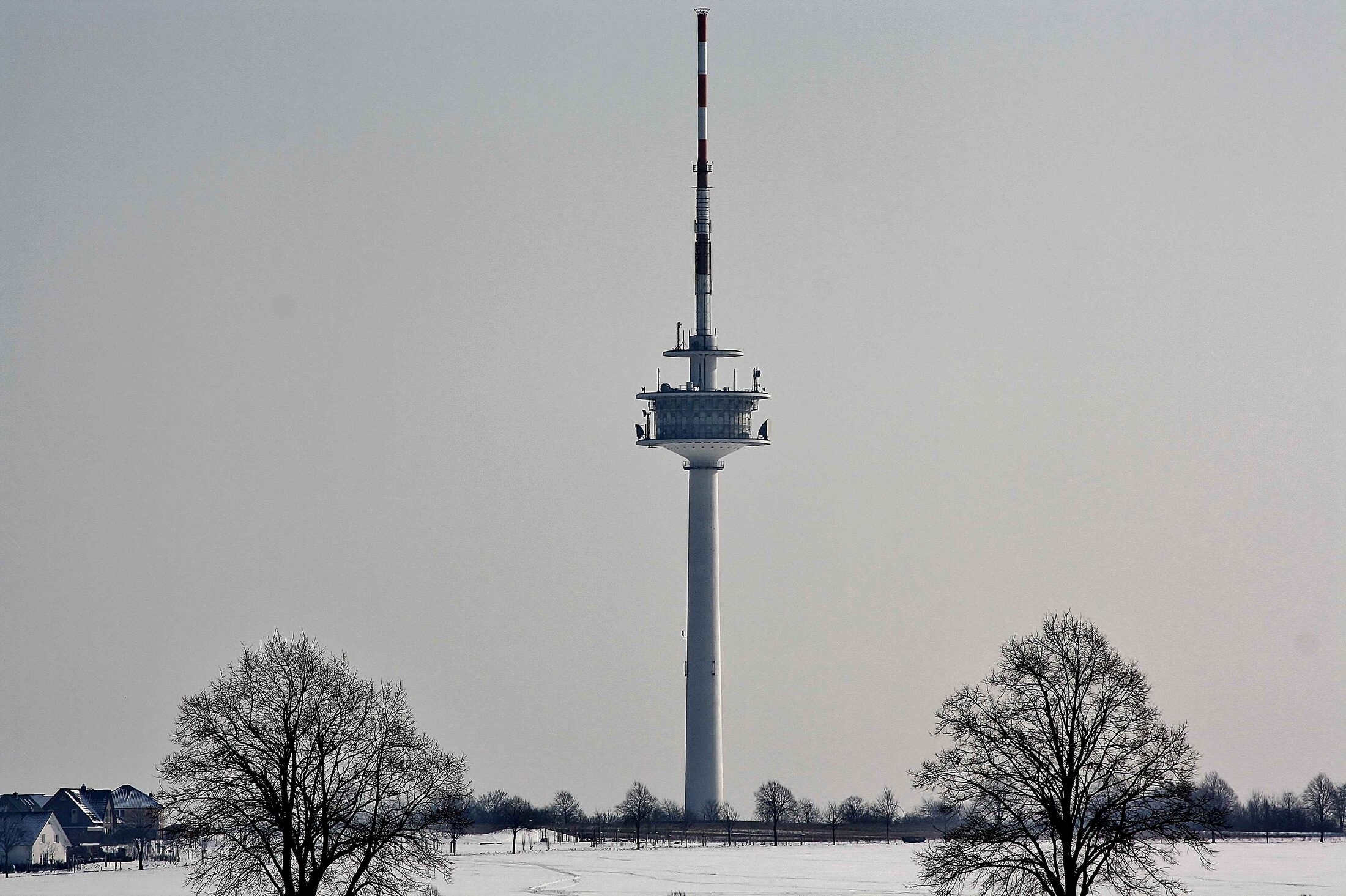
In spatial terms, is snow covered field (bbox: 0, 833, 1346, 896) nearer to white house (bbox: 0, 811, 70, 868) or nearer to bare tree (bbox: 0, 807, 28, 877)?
bare tree (bbox: 0, 807, 28, 877)

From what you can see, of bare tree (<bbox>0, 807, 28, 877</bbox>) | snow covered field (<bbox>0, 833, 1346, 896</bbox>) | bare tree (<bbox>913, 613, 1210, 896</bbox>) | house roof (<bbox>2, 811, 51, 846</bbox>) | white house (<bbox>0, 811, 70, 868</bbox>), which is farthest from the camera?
house roof (<bbox>2, 811, 51, 846</bbox>)

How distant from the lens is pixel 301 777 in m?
50.9

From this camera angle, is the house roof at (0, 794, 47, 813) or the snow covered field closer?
the snow covered field

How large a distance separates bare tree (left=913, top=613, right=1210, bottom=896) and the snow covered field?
109ft

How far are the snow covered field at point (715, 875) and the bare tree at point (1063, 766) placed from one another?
109 feet

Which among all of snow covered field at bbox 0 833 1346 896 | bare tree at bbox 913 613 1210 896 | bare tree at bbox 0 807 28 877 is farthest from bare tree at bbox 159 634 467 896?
bare tree at bbox 0 807 28 877

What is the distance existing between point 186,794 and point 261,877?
4.60 m

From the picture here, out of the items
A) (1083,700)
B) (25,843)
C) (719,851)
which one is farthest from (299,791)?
(25,843)

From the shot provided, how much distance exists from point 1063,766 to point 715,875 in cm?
5900

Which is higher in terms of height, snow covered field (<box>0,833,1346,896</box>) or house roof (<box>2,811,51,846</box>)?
house roof (<box>2,811,51,846</box>)

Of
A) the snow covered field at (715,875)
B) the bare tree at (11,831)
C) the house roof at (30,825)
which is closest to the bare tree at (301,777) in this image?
the snow covered field at (715,875)

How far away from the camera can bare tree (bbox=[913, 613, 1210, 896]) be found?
48812 mm

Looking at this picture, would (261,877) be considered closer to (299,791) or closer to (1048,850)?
(299,791)

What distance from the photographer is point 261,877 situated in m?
53.8
